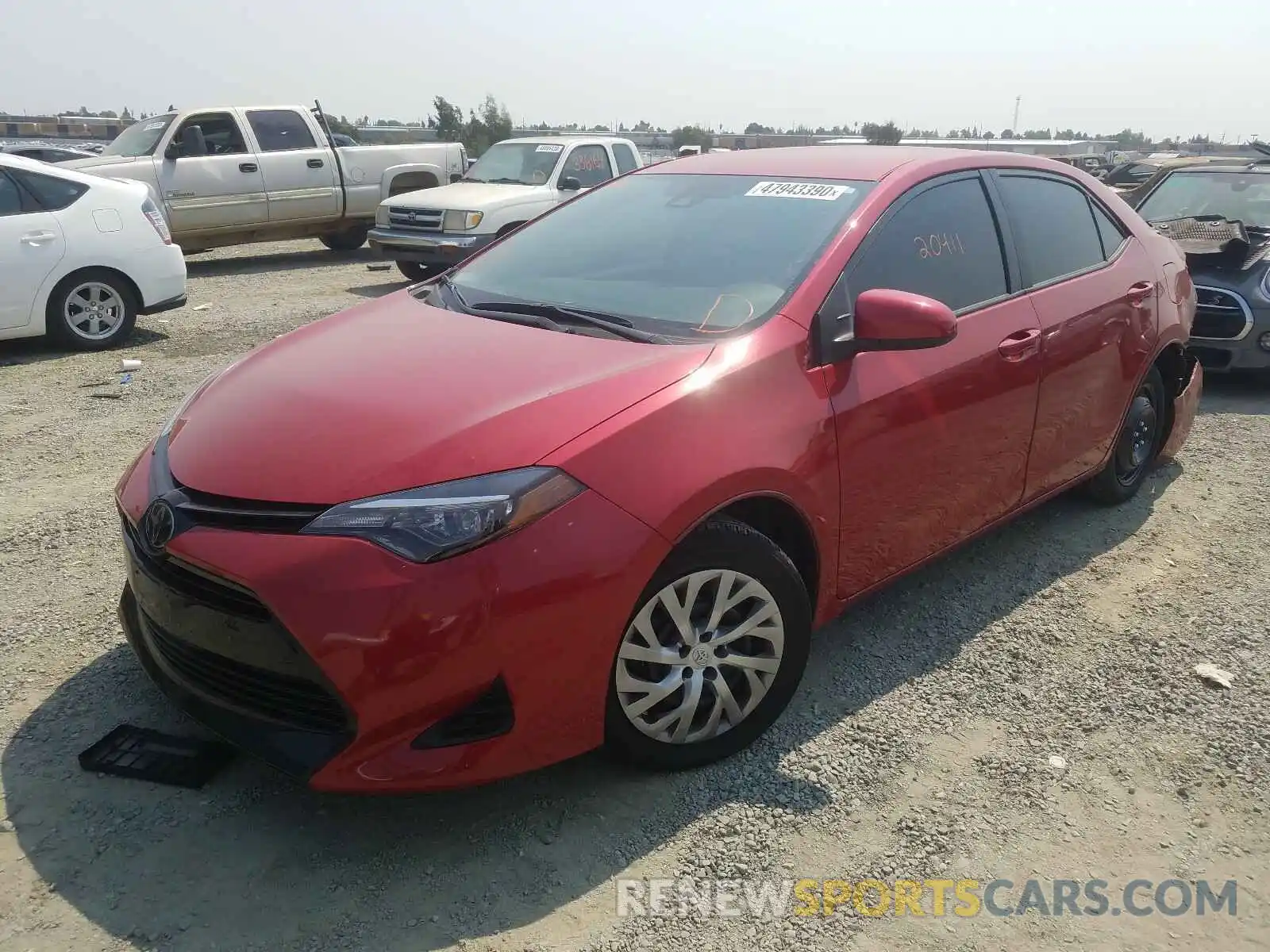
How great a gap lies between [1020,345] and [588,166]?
9690mm

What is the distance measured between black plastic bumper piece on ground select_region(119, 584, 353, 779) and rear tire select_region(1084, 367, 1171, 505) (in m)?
3.77

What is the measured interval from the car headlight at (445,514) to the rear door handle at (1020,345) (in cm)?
200

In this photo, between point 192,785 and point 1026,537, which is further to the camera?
point 1026,537

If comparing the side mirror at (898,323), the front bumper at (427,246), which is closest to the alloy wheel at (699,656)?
the side mirror at (898,323)

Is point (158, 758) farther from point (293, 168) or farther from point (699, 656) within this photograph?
point (293, 168)

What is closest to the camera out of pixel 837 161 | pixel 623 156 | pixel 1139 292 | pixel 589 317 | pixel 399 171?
pixel 589 317

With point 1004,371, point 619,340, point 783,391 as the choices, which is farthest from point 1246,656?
point 619,340

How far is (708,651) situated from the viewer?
9.01 ft

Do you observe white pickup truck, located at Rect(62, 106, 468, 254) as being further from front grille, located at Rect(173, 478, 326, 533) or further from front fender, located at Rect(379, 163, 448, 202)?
front grille, located at Rect(173, 478, 326, 533)

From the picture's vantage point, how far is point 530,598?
Answer: 2.33 meters

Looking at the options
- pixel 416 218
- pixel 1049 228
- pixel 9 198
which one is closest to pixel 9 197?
pixel 9 198

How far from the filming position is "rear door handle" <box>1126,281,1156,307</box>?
443 cm

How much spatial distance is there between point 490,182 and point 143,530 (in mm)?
10478

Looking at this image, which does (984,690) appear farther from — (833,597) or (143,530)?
(143,530)
